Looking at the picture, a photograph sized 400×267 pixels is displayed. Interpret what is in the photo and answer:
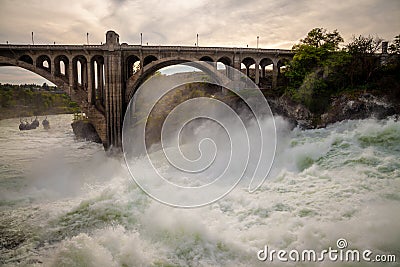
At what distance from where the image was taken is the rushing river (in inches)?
262

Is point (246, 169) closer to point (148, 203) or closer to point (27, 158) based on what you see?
point (148, 203)

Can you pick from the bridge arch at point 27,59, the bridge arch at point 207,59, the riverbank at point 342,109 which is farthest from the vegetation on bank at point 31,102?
the riverbank at point 342,109

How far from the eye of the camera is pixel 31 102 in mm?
52250

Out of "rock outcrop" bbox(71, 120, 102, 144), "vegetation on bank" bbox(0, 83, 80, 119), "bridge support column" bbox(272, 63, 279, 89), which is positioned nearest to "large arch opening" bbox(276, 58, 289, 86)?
"bridge support column" bbox(272, 63, 279, 89)

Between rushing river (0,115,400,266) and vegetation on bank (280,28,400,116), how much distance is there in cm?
509

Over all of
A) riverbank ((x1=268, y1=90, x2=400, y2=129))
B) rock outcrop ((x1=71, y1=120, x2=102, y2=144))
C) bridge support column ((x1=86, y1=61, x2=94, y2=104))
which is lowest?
rock outcrop ((x1=71, y1=120, x2=102, y2=144))

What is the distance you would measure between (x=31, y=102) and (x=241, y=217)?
57.0 metres

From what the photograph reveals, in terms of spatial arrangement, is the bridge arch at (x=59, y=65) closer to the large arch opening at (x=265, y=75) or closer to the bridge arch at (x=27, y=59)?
the bridge arch at (x=27, y=59)

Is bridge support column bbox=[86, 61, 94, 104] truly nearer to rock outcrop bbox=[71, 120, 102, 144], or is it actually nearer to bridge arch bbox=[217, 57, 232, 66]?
rock outcrop bbox=[71, 120, 102, 144]

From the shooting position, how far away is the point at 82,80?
24734 millimetres

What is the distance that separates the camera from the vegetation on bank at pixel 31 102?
4672cm

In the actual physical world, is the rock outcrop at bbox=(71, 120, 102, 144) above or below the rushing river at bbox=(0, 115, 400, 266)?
above

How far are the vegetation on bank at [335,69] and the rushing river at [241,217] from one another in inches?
200

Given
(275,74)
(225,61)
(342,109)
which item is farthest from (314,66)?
(225,61)
